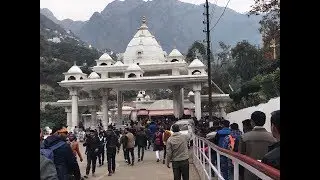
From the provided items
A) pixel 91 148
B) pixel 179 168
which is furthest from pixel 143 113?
pixel 179 168

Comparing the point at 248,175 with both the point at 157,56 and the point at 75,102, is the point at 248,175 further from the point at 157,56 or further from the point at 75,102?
the point at 157,56

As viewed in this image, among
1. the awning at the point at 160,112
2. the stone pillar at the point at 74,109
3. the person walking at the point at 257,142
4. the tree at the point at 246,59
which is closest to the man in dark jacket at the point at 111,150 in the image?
the person walking at the point at 257,142

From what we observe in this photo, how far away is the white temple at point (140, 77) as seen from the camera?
3269 cm

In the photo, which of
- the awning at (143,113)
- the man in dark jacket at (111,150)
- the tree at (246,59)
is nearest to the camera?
the man in dark jacket at (111,150)

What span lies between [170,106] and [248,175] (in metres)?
43.2

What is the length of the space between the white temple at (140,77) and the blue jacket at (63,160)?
25.4m

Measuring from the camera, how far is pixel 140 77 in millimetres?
33062

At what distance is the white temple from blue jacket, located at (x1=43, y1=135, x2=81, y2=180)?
25.4 metres

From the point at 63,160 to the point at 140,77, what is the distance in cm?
2664

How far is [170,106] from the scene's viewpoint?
156ft

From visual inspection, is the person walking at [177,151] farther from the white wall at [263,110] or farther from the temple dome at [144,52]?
the temple dome at [144,52]

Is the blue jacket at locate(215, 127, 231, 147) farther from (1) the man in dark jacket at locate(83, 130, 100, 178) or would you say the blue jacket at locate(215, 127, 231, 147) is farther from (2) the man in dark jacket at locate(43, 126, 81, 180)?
(1) the man in dark jacket at locate(83, 130, 100, 178)
